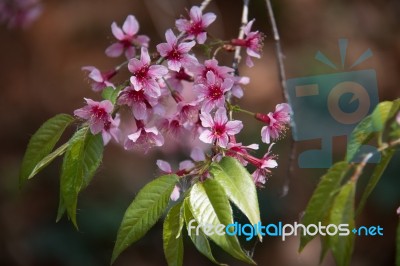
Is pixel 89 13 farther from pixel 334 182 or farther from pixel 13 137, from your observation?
pixel 334 182

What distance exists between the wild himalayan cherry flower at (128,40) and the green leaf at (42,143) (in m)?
0.40

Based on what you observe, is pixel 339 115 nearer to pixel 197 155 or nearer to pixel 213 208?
pixel 197 155

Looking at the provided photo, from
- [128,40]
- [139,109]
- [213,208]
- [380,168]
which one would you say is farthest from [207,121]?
[128,40]

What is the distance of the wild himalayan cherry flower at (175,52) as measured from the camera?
4.15 ft

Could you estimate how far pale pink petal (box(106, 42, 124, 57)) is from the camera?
1.60 m

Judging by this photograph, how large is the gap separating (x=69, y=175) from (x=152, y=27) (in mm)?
3463

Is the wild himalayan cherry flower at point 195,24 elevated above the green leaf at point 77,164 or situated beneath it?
elevated above

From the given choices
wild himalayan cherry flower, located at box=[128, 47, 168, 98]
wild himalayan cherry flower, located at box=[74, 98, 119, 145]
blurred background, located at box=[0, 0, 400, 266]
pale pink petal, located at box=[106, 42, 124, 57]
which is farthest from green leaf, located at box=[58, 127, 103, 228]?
blurred background, located at box=[0, 0, 400, 266]

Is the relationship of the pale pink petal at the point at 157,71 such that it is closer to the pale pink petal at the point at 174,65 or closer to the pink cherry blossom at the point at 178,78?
the pale pink petal at the point at 174,65

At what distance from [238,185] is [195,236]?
4.6 inches

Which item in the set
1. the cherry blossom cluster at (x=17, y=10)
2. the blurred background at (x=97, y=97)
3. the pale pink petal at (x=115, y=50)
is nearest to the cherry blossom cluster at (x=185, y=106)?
the pale pink petal at (x=115, y=50)

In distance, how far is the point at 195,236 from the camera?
105cm

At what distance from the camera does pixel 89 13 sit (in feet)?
15.4

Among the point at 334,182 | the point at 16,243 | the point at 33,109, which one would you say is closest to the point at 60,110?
the point at 33,109
